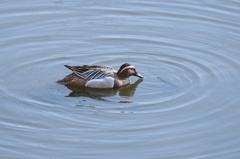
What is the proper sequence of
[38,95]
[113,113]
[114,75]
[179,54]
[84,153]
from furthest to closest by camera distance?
[179,54], [114,75], [38,95], [113,113], [84,153]

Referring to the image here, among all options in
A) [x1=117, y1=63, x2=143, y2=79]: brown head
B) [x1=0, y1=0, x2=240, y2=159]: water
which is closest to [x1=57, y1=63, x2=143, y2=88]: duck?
[x1=117, y1=63, x2=143, y2=79]: brown head

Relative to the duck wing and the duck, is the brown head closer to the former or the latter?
the duck

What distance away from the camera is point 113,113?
39.7ft

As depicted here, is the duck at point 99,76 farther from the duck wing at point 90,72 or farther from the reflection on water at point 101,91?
the reflection on water at point 101,91

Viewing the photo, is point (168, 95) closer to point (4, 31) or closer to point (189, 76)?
point (189, 76)

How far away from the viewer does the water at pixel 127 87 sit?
10.9 metres

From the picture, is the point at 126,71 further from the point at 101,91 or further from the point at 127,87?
the point at 101,91

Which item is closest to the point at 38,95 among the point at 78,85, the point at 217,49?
the point at 78,85

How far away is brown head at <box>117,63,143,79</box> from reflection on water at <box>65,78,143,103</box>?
0.94 feet

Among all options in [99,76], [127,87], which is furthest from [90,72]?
[127,87]

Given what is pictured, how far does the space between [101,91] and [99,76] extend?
0.36 m

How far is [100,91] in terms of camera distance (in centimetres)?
1364

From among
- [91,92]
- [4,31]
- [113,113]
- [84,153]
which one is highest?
[4,31]

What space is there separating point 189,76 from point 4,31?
5.42 metres
